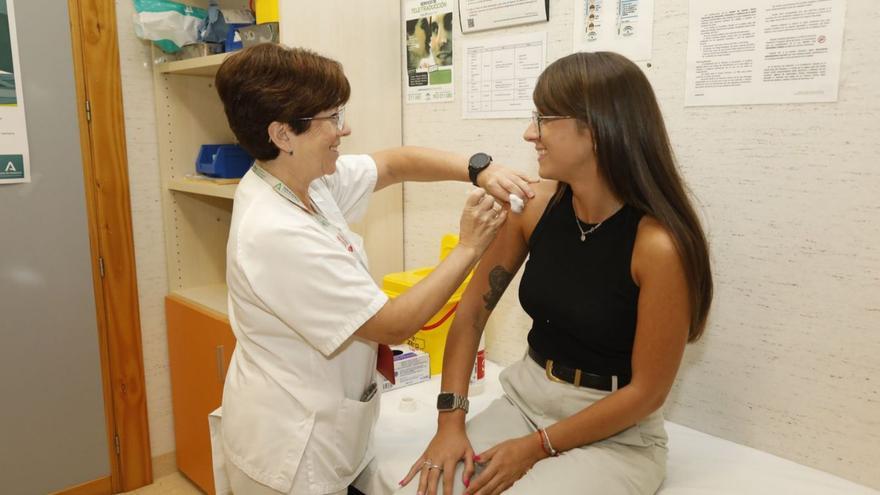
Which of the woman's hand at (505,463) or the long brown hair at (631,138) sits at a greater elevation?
the long brown hair at (631,138)

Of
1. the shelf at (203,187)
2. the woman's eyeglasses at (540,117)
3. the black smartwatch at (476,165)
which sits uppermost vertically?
the woman's eyeglasses at (540,117)

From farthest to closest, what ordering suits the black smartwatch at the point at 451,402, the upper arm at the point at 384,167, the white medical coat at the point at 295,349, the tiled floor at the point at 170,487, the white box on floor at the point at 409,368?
the tiled floor at the point at 170,487, the white box on floor at the point at 409,368, the upper arm at the point at 384,167, the black smartwatch at the point at 451,402, the white medical coat at the point at 295,349

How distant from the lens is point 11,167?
2088 mm

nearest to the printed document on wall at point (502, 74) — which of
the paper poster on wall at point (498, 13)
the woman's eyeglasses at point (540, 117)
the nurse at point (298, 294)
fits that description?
the paper poster on wall at point (498, 13)

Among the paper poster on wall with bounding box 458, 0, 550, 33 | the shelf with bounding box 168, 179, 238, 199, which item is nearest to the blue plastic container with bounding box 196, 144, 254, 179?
the shelf with bounding box 168, 179, 238, 199

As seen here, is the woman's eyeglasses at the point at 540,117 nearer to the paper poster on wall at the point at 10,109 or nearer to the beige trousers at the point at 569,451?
the beige trousers at the point at 569,451

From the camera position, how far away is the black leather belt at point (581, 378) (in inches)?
53.7

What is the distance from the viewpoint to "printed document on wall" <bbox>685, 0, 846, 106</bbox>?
135 cm

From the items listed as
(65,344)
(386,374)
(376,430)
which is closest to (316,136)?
(386,374)

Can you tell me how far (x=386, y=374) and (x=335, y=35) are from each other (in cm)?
115

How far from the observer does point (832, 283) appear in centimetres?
140

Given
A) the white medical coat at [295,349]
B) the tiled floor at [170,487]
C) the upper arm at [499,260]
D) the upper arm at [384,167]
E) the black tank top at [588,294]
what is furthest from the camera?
the tiled floor at [170,487]

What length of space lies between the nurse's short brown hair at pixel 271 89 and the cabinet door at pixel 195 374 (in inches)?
39.3

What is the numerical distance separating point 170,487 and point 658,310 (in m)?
2.16
